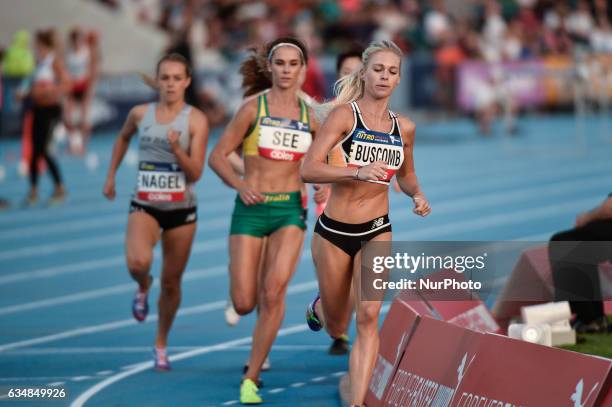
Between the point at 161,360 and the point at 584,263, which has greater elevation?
the point at 584,263

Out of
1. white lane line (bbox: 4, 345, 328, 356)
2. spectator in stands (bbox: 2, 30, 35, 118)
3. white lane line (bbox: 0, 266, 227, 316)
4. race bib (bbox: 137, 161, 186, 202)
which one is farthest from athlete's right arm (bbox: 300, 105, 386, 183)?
spectator in stands (bbox: 2, 30, 35, 118)

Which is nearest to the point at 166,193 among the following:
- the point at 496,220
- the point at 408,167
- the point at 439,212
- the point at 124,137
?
the point at 124,137

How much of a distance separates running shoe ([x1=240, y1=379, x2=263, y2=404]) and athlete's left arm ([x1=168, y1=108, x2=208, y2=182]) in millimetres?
1559

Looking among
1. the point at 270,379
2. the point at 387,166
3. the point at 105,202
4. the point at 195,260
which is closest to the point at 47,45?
the point at 105,202

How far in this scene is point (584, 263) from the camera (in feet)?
26.6

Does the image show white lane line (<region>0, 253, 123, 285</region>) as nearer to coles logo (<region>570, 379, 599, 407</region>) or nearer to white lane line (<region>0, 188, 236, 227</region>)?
white lane line (<region>0, 188, 236, 227</region>)

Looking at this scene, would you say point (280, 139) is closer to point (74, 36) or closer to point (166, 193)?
point (166, 193)

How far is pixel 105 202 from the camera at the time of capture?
18.4 m

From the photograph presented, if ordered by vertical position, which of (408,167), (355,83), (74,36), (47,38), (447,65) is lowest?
(408,167)

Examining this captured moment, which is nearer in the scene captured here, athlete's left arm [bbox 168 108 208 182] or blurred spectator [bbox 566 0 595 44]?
athlete's left arm [bbox 168 108 208 182]

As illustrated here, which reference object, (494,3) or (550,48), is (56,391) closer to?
(550,48)

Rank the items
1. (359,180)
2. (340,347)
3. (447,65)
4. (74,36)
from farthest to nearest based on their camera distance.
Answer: (447,65)
(74,36)
(340,347)
(359,180)

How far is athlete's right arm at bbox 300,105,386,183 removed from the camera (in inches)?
263

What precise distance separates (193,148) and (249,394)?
1.84 meters
